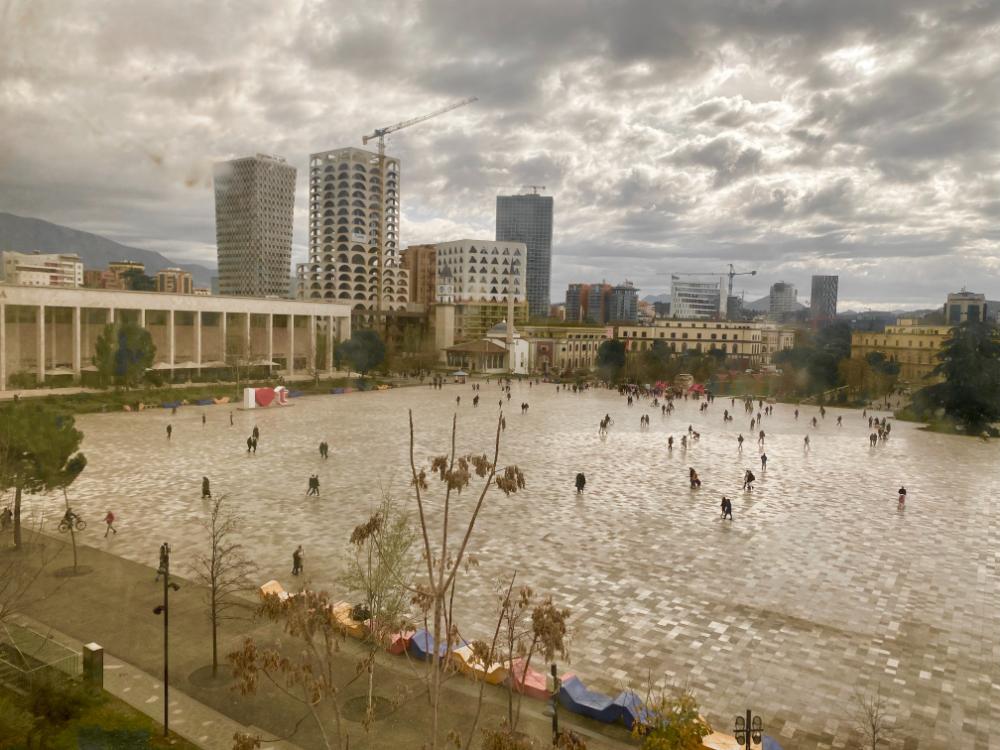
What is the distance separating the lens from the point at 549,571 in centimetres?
1827

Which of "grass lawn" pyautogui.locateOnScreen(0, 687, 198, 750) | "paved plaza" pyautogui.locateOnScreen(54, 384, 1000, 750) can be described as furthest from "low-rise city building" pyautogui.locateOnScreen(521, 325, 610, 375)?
"grass lawn" pyautogui.locateOnScreen(0, 687, 198, 750)

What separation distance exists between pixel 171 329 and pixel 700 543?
187ft

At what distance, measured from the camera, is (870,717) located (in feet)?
34.0

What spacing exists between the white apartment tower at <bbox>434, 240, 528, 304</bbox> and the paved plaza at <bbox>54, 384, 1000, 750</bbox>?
115m

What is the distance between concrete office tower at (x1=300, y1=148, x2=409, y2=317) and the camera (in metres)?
141

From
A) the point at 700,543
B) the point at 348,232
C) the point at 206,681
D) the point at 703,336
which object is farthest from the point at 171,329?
the point at 703,336

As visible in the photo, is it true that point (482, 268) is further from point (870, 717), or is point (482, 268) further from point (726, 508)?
point (870, 717)

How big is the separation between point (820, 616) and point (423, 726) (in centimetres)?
1017

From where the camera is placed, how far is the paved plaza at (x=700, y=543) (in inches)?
512

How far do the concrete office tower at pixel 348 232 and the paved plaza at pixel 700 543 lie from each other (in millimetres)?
100393

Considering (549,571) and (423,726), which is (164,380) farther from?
(423,726)

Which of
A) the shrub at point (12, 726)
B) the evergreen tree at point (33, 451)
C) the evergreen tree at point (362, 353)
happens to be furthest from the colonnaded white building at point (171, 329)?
the shrub at point (12, 726)

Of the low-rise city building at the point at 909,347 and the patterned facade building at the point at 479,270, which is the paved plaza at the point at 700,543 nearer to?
the low-rise city building at the point at 909,347

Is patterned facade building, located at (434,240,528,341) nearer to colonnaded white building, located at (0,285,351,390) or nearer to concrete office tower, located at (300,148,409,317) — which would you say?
concrete office tower, located at (300,148,409,317)
